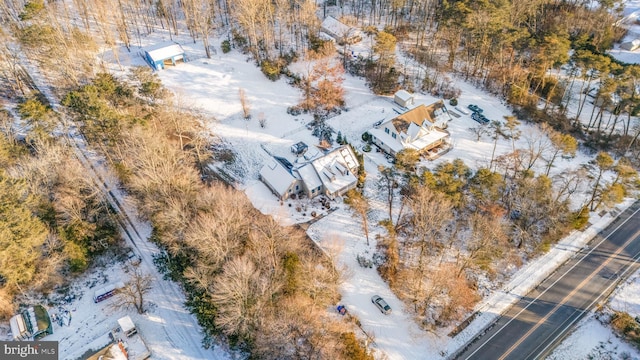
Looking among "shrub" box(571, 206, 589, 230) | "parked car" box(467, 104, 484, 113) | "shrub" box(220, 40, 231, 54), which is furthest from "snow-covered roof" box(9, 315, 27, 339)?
"parked car" box(467, 104, 484, 113)

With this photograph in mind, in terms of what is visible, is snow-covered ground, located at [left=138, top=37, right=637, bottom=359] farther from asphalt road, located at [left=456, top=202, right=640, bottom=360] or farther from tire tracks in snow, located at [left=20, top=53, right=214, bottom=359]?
tire tracks in snow, located at [left=20, top=53, right=214, bottom=359]

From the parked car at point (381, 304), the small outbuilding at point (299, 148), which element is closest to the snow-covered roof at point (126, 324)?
the parked car at point (381, 304)

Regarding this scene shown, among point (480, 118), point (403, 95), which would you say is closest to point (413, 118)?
point (403, 95)

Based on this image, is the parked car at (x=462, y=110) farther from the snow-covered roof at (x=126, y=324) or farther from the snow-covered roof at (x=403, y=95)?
the snow-covered roof at (x=126, y=324)

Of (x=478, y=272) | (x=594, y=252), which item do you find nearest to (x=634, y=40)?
(x=594, y=252)

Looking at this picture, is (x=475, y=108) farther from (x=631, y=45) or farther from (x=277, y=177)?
(x=631, y=45)
